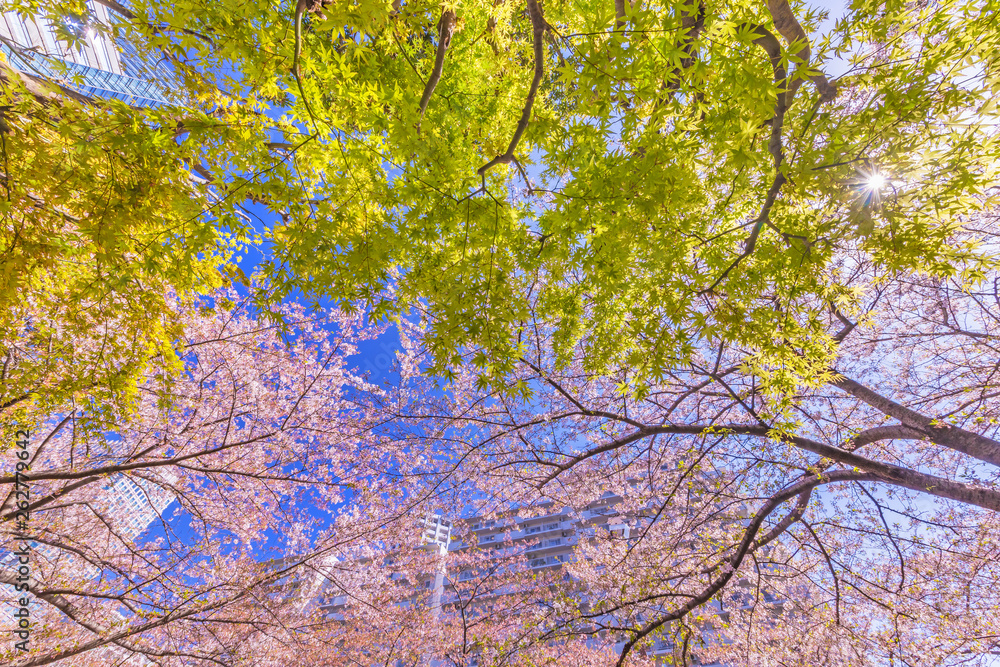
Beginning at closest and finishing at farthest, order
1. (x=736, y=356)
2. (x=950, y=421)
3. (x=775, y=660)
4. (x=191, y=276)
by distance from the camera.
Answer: (x=191, y=276), (x=950, y=421), (x=775, y=660), (x=736, y=356)

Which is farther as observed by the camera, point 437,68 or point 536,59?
point 437,68

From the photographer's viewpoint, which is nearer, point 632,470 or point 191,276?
point 191,276

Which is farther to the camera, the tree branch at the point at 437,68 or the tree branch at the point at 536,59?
the tree branch at the point at 437,68

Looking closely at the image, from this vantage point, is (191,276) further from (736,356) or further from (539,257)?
(736,356)

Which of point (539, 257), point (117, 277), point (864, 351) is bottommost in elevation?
point (117, 277)

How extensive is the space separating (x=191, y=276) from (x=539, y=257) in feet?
9.03

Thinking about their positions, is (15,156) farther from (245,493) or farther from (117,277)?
(245,493)

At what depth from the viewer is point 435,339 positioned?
9.70 feet

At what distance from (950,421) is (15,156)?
887cm

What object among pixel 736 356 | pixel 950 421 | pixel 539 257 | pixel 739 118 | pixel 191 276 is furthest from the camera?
pixel 736 356

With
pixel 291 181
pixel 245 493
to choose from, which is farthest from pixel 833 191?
pixel 245 493

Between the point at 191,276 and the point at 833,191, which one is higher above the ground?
the point at 833,191

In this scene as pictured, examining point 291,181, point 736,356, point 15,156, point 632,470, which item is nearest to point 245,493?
point 15,156

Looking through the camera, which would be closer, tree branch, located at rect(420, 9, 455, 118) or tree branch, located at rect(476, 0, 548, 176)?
tree branch, located at rect(476, 0, 548, 176)
